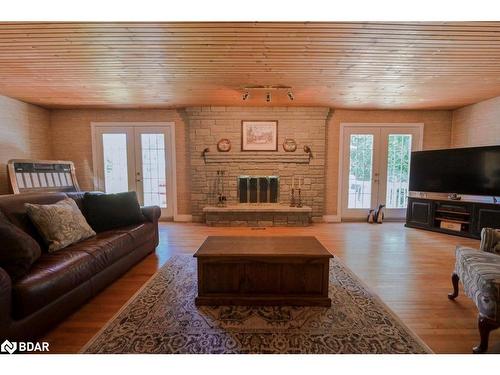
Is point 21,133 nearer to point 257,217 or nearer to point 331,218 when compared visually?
point 257,217

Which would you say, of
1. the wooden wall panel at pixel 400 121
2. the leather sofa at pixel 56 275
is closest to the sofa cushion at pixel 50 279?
the leather sofa at pixel 56 275

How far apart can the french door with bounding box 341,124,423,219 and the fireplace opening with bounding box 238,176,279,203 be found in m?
1.55

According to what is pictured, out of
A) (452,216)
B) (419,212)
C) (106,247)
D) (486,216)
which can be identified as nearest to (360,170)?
(419,212)

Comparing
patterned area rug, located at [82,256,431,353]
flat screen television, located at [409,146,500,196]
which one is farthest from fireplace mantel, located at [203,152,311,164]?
patterned area rug, located at [82,256,431,353]

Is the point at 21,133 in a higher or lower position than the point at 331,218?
higher

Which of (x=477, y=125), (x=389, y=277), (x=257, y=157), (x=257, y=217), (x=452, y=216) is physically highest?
(x=477, y=125)

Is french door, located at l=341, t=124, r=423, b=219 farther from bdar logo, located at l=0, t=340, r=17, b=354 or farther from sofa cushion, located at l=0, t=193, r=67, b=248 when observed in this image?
bdar logo, located at l=0, t=340, r=17, b=354

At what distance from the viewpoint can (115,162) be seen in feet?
17.2

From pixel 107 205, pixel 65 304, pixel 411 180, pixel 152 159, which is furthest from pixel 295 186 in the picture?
pixel 65 304

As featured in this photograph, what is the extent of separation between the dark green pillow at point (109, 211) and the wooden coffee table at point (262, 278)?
1509mm

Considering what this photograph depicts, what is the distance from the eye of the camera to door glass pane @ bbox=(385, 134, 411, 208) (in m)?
5.17

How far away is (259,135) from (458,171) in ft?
12.1

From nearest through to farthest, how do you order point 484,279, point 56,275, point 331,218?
1. point 484,279
2. point 56,275
3. point 331,218
